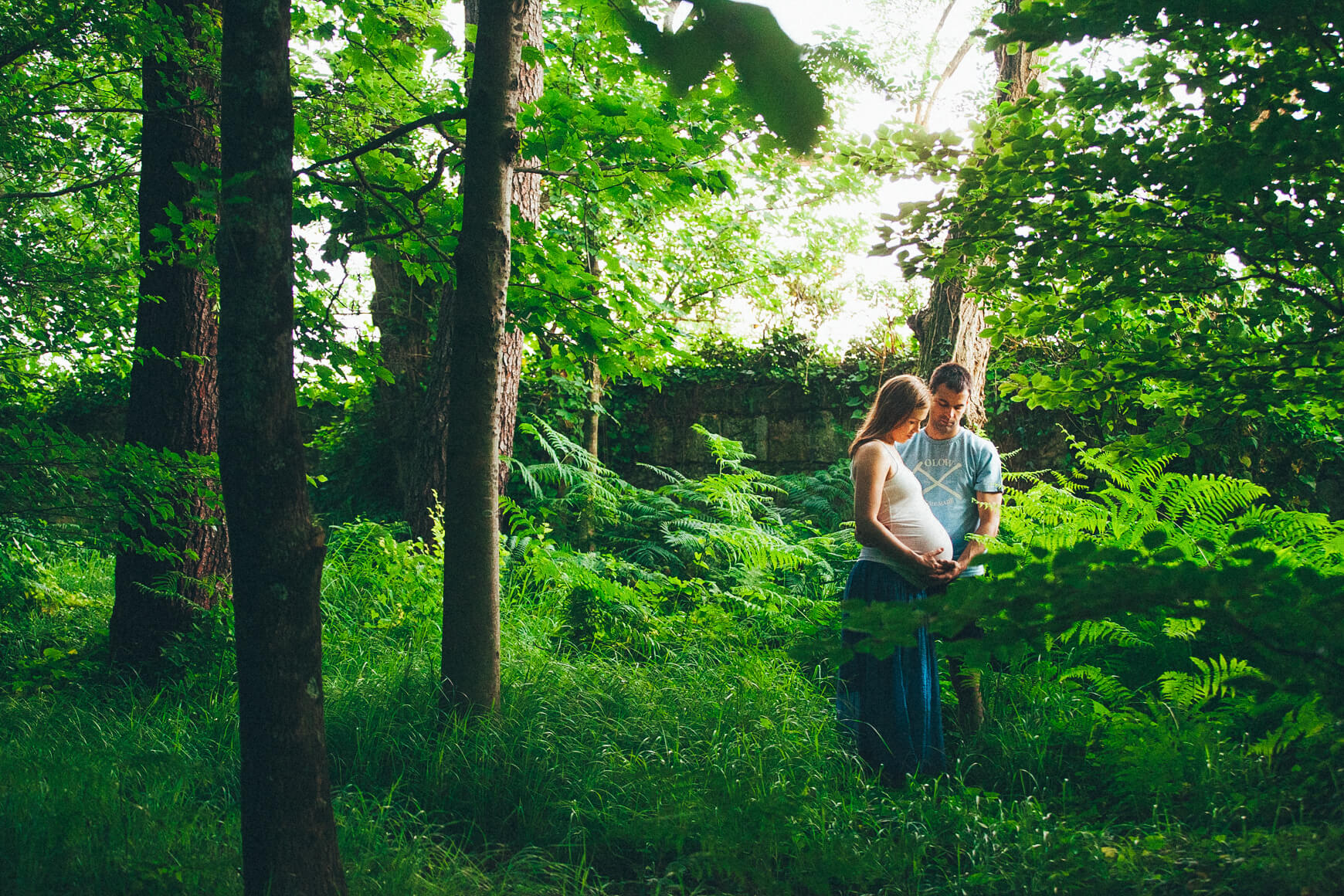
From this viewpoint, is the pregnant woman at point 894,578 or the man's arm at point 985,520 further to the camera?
the man's arm at point 985,520

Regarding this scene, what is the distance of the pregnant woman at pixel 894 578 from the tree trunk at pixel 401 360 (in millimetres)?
5730

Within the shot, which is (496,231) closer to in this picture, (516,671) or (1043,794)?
(516,671)

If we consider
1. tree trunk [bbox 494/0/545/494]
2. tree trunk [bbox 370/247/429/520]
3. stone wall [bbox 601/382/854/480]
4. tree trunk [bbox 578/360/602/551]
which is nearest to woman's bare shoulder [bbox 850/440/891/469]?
tree trunk [bbox 494/0/545/494]

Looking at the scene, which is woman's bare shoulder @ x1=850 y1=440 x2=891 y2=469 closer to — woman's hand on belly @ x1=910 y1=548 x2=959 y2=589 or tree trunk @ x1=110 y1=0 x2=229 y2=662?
woman's hand on belly @ x1=910 y1=548 x2=959 y2=589

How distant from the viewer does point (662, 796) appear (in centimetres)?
275

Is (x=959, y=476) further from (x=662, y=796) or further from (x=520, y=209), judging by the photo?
(x=520, y=209)

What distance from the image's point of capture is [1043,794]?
9.76ft

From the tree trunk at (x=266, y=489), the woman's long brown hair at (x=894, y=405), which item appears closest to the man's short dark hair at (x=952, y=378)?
the woman's long brown hair at (x=894, y=405)

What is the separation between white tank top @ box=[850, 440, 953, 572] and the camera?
3.30m

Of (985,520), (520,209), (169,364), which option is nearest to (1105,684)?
(985,520)

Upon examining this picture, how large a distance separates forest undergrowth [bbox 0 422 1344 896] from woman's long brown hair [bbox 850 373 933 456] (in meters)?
0.81

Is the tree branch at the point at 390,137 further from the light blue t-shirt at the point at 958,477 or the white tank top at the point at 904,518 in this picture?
the light blue t-shirt at the point at 958,477

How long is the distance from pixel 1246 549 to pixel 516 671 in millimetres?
3068

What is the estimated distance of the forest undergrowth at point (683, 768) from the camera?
2256mm
